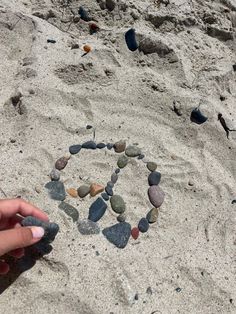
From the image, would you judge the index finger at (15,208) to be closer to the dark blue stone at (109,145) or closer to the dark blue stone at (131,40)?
the dark blue stone at (109,145)

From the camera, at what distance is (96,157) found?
2.69m

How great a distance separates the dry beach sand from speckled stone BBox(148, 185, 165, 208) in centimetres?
4

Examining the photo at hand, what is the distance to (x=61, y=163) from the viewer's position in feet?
8.54

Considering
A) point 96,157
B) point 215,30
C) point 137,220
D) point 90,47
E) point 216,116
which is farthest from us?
point 215,30

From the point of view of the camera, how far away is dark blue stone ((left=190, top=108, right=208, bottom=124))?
2.88 metres

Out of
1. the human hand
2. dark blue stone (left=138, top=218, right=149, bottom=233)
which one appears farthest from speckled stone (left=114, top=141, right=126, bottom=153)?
the human hand

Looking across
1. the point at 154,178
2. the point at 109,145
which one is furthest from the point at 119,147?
the point at 154,178

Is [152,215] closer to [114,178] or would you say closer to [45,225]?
[114,178]

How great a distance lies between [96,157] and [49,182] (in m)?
0.33

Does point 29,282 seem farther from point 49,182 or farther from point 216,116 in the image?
→ point 216,116

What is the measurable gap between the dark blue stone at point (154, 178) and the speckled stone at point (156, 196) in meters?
0.04

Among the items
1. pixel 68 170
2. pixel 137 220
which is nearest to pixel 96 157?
pixel 68 170

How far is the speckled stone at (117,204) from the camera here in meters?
2.48

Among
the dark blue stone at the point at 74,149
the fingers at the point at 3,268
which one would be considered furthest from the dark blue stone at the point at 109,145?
the fingers at the point at 3,268
